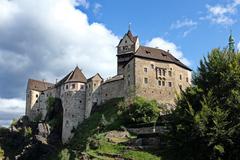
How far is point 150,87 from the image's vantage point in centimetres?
8162

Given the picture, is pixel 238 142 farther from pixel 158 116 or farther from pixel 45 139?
Result: pixel 45 139

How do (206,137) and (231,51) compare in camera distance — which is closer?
(206,137)

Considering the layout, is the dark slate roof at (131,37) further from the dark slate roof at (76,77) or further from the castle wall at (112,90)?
the dark slate roof at (76,77)

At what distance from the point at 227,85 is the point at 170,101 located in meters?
45.2

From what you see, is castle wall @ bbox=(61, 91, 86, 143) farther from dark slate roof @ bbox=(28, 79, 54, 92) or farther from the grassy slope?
dark slate roof @ bbox=(28, 79, 54, 92)

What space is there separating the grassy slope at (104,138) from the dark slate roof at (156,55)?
35.7 ft

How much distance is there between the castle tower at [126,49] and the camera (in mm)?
88762

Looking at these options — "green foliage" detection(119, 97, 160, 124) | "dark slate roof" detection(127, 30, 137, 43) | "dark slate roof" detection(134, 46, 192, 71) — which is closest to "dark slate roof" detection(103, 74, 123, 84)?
"dark slate roof" detection(134, 46, 192, 71)

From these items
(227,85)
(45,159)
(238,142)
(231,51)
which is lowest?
(45,159)

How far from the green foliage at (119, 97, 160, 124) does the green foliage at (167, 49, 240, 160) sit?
106 feet

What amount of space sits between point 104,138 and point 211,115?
3309cm

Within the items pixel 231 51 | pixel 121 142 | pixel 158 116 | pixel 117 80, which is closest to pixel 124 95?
pixel 117 80

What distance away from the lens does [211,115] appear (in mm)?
35156

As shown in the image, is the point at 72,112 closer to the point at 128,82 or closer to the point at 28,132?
the point at 28,132
